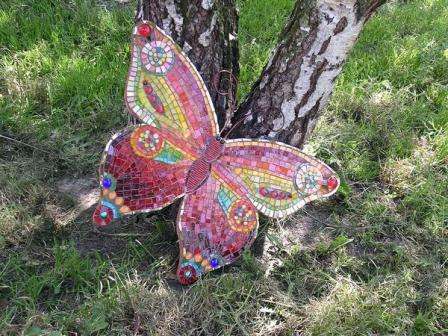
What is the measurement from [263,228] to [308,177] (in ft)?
1.60

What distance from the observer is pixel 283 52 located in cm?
235

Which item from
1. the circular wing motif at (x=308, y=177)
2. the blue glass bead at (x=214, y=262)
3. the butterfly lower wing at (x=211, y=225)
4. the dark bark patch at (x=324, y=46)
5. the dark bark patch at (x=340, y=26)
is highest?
the dark bark patch at (x=340, y=26)

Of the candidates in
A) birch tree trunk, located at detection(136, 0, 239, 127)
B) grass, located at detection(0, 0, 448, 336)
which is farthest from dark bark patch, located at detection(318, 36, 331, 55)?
grass, located at detection(0, 0, 448, 336)

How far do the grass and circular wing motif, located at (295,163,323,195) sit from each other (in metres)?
0.43

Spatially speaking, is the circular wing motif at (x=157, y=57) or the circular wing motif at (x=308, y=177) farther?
the circular wing motif at (x=308, y=177)

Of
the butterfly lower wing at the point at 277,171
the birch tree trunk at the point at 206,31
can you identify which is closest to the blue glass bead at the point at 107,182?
the butterfly lower wing at the point at 277,171

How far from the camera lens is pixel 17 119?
302 centimetres

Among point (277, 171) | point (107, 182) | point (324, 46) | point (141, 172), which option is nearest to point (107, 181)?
point (107, 182)

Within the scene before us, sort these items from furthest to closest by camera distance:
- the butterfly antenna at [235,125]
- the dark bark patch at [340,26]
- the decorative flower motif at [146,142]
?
the butterfly antenna at [235,125] → the decorative flower motif at [146,142] → the dark bark patch at [340,26]

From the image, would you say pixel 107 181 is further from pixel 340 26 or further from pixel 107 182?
pixel 340 26

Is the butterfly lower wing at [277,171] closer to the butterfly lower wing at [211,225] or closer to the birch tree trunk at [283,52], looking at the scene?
the butterfly lower wing at [211,225]

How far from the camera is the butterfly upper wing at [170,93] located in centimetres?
219

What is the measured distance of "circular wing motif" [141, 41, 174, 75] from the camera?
2170mm

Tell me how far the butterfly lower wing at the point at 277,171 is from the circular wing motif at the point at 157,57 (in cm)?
43
